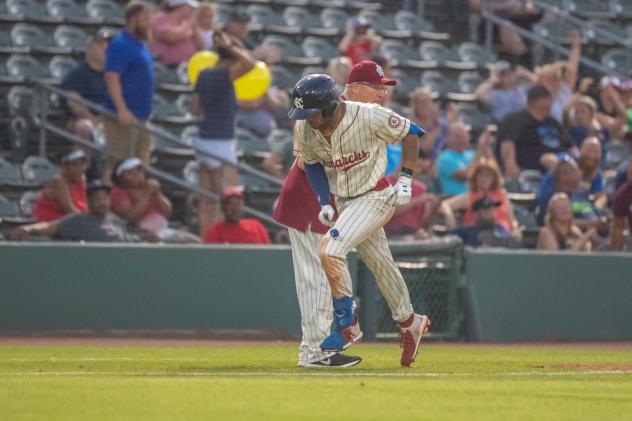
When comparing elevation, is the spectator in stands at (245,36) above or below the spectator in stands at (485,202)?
above

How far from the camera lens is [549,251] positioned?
50.0 ft

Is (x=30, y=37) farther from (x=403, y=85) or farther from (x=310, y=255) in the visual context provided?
(x=310, y=255)

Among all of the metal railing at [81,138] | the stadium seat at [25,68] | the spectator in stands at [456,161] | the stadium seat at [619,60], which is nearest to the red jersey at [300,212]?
the metal railing at [81,138]

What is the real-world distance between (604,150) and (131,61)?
6.68 m

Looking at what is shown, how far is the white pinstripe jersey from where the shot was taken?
9555mm

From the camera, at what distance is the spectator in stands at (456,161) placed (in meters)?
16.8

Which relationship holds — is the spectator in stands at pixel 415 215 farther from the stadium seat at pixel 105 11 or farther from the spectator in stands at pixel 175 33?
the stadium seat at pixel 105 11

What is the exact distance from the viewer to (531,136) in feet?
58.4

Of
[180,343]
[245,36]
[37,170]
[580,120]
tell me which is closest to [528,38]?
[580,120]

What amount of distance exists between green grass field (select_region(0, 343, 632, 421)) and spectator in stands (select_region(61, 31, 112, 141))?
396cm

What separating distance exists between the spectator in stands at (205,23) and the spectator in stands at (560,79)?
409 cm

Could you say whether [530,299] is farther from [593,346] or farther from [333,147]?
[333,147]

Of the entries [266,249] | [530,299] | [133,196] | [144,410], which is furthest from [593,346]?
[144,410]

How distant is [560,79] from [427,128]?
2.53 m
